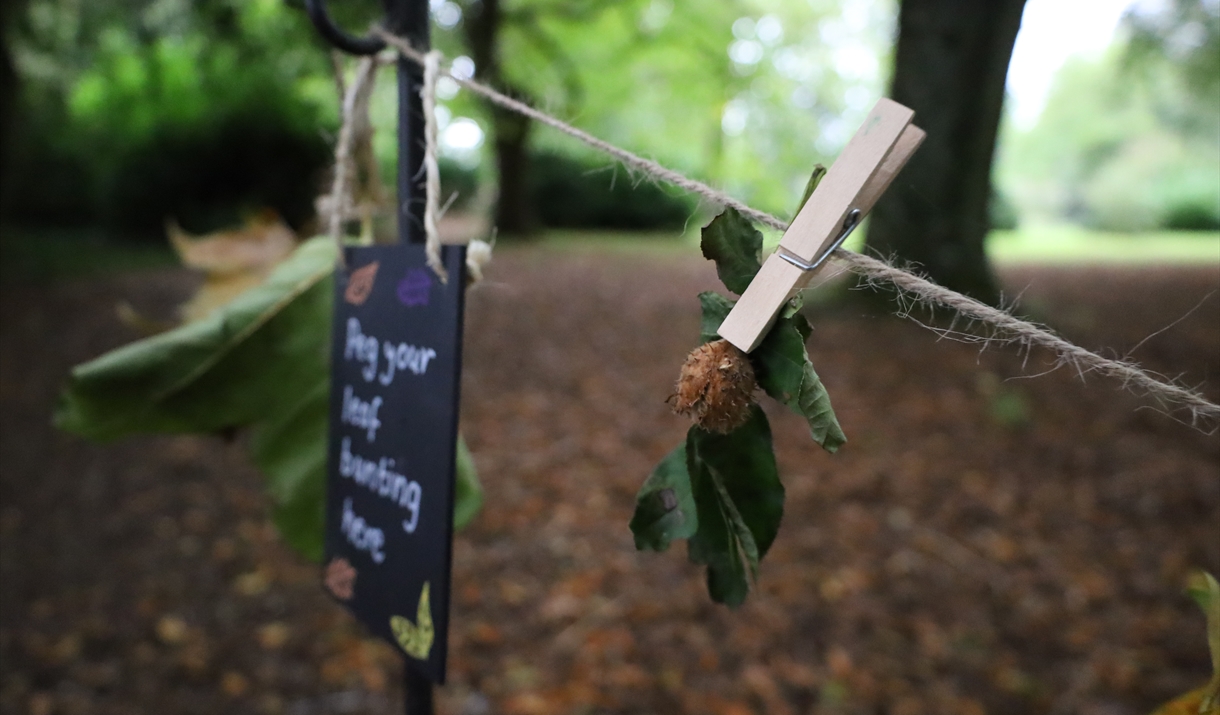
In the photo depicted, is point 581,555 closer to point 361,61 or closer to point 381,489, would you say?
point 381,489

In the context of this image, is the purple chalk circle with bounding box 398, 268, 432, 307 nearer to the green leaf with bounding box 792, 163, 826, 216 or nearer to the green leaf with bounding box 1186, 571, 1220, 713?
the green leaf with bounding box 792, 163, 826, 216

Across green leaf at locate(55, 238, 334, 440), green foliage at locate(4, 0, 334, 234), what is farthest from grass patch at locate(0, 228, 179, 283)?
green leaf at locate(55, 238, 334, 440)

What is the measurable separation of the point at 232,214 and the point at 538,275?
13.7 ft

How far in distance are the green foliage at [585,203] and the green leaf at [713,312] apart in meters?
14.8

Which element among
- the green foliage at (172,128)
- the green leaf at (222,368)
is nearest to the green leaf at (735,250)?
the green leaf at (222,368)

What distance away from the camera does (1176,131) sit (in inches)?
130

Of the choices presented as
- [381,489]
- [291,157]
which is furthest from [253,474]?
[291,157]

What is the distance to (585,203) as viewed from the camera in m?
16.1

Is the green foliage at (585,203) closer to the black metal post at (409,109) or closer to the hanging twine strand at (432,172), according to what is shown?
the black metal post at (409,109)

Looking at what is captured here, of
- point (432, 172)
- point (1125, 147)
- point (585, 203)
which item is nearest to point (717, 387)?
point (432, 172)

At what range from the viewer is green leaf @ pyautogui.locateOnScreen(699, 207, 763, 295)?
61 cm

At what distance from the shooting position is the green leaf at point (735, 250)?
2.00ft

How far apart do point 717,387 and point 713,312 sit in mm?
88

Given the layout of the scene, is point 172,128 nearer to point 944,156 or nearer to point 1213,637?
point 944,156
